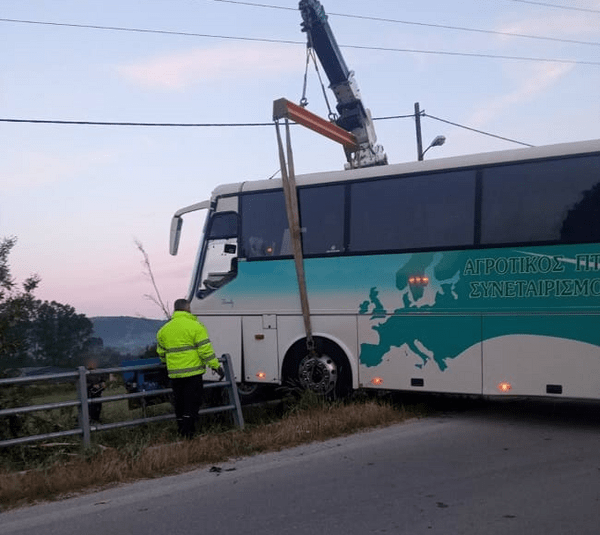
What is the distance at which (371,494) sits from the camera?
6488 mm

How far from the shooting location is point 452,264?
10070 mm

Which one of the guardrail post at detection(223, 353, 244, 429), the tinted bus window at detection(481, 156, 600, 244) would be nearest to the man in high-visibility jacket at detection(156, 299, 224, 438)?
the guardrail post at detection(223, 353, 244, 429)

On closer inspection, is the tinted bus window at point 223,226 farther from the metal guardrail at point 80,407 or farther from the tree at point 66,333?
the tree at point 66,333

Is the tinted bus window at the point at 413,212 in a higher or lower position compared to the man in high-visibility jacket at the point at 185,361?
higher

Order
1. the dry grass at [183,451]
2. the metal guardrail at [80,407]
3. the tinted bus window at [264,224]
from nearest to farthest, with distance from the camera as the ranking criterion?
the dry grass at [183,451], the metal guardrail at [80,407], the tinted bus window at [264,224]

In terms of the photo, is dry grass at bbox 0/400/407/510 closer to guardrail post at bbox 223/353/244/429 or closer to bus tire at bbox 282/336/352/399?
guardrail post at bbox 223/353/244/429

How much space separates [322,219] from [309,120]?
10.3 feet

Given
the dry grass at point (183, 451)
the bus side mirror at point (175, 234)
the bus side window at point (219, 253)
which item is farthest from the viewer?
the bus side mirror at point (175, 234)

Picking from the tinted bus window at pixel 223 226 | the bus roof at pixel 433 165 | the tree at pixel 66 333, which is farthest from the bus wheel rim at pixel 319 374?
the tree at pixel 66 333

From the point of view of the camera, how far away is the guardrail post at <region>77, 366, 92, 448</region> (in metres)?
7.96

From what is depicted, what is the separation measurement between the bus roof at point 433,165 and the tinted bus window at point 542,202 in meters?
0.11

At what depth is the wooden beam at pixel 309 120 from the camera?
41.0ft

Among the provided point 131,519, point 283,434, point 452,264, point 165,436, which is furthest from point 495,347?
point 131,519

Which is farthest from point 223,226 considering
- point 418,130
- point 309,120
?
point 418,130
